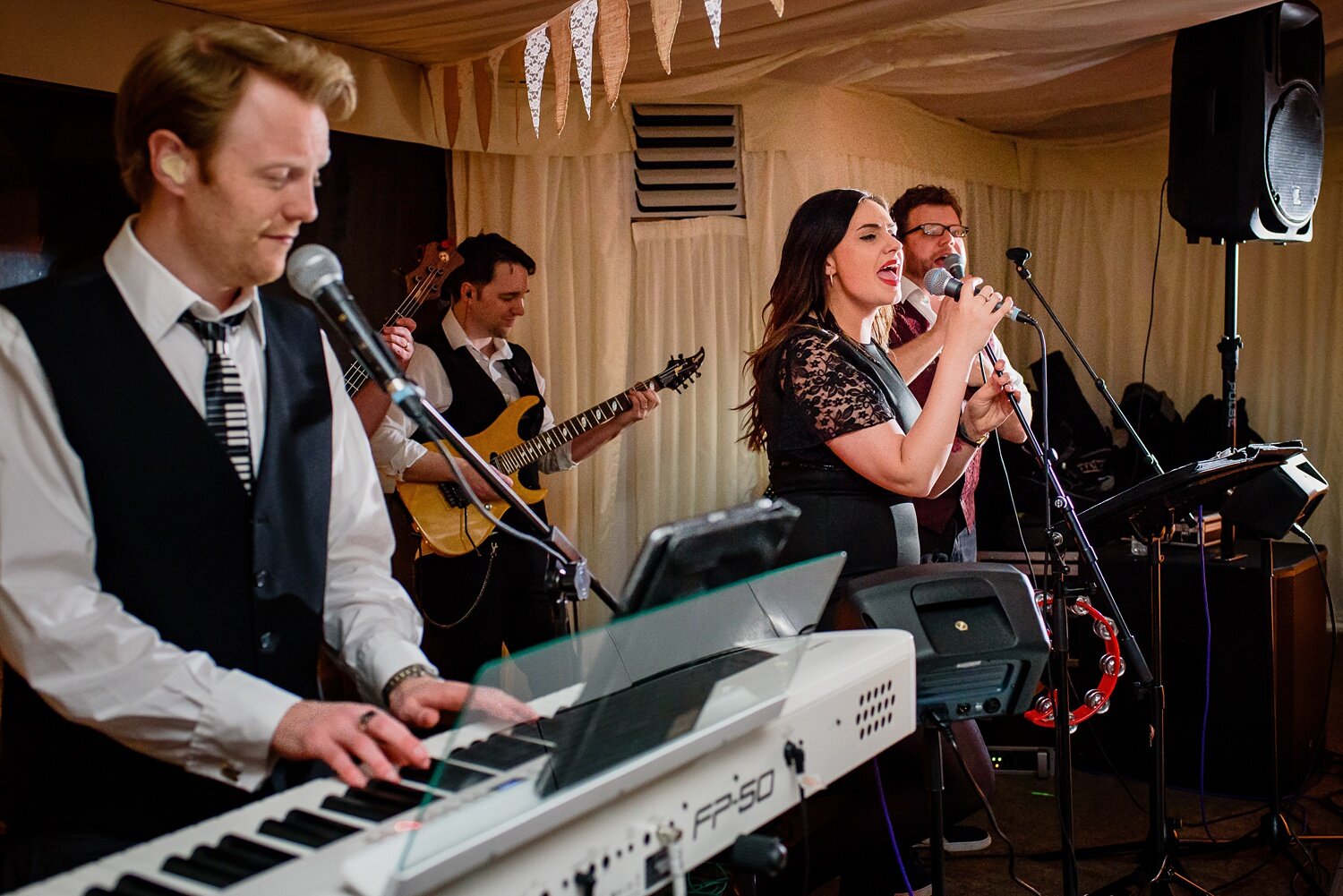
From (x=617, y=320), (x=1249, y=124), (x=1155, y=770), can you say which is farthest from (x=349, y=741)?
(x=617, y=320)

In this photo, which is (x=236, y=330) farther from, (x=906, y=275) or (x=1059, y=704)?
(x=906, y=275)

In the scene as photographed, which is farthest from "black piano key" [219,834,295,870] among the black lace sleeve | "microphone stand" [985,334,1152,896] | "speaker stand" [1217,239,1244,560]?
"speaker stand" [1217,239,1244,560]

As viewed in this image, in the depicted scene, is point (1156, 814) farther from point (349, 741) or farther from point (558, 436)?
point (558, 436)

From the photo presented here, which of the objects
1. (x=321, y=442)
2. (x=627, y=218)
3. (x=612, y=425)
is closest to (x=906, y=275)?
(x=612, y=425)

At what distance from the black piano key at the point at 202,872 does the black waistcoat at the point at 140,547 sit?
0.41 m

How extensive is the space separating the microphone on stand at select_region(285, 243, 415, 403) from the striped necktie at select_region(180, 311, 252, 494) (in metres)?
0.12

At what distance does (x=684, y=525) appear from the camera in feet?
4.45

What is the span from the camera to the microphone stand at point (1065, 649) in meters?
2.37

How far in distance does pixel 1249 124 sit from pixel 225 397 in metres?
3.33

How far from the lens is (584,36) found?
11.0 ft

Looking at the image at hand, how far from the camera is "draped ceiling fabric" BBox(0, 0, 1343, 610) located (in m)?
3.91

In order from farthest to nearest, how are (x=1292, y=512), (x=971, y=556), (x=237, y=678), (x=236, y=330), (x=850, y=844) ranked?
1. (x=971, y=556)
2. (x=1292, y=512)
3. (x=850, y=844)
4. (x=236, y=330)
5. (x=237, y=678)

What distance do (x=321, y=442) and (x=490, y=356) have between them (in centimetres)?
268

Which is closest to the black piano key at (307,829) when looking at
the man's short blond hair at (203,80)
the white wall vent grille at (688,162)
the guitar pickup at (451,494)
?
the man's short blond hair at (203,80)
